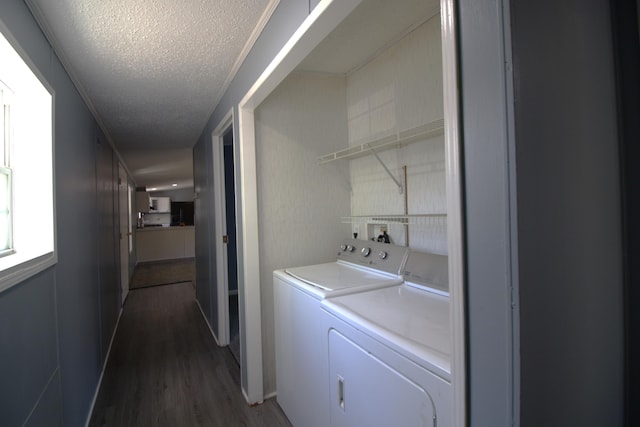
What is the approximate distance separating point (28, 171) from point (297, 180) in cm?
145

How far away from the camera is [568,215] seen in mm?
621

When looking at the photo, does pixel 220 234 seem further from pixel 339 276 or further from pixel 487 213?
pixel 487 213

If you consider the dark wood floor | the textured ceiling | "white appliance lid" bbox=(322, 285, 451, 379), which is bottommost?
the dark wood floor

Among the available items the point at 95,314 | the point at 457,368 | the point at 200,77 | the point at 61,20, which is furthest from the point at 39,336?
the point at 200,77

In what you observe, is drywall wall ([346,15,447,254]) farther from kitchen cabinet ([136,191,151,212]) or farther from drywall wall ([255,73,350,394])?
kitchen cabinet ([136,191,151,212])

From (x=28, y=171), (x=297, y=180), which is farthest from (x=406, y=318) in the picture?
(x=28, y=171)

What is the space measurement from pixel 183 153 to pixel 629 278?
5.31 meters

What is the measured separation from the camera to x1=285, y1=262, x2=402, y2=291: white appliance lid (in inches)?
63.2

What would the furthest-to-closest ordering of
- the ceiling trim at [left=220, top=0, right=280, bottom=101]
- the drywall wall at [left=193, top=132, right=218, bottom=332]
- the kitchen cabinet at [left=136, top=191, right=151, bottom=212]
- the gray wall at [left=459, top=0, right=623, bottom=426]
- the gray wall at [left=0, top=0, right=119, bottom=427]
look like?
the kitchen cabinet at [left=136, top=191, right=151, bottom=212] < the drywall wall at [left=193, top=132, right=218, bottom=332] < the ceiling trim at [left=220, top=0, right=280, bottom=101] < the gray wall at [left=0, top=0, right=119, bottom=427] < the gray wall at [left=459, top=0, right=623, bottom=426]

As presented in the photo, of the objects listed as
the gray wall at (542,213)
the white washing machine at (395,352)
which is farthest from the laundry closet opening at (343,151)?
the gray wall at (542,213)

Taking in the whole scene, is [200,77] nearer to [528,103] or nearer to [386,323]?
[386,323]

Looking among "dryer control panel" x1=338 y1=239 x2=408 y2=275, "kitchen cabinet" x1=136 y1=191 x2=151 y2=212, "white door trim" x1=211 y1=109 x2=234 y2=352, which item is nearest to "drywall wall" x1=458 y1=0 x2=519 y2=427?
"dryer control panel" x1=338 y1=239 x2=408 y2=275

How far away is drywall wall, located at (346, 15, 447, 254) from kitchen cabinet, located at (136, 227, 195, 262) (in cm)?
743

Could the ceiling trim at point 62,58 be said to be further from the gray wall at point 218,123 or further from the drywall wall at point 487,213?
the drywall wall at point 487,213
